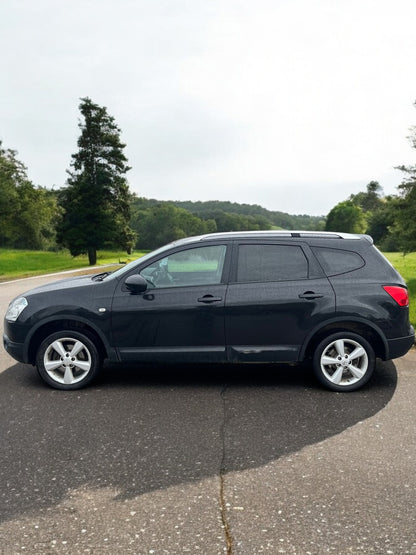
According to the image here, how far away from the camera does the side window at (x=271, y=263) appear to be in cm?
545

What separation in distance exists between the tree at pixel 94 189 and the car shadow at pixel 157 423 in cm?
3711

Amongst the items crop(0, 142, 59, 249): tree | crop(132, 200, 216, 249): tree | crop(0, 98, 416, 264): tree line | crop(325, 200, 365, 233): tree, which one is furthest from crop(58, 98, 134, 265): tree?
crop(132, 200, 216, 249): tree

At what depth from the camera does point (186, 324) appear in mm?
Answer: 5309

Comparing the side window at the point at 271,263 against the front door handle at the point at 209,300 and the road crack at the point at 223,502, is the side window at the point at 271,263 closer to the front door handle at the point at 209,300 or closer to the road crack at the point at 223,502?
the front door handle at the point at 209,300

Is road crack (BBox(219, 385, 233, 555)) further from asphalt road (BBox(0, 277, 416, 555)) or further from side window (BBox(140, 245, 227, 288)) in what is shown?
side window (BBox(140, 245, 227, 288))

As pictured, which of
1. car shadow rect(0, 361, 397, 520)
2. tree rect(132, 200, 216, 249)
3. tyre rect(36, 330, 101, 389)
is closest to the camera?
car shadow rect(0, 361, 397, 520)

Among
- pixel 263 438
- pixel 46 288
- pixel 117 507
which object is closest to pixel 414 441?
pixel 263 438

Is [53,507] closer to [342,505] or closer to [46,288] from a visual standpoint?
[342,505]

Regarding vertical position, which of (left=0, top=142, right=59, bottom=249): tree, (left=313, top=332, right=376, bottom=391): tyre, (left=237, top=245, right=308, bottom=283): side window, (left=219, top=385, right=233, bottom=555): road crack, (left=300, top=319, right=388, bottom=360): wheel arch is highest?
(left=0, top=142, right=59, bottom=249): tree

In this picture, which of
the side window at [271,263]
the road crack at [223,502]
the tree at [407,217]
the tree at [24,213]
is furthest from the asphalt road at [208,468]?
the tree at [24,213]

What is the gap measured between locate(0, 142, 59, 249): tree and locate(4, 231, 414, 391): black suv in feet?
185

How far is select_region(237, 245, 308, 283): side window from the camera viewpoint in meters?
5.45

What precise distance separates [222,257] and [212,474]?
2619mm

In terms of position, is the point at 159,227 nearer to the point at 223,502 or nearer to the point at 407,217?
the point at 407,217
